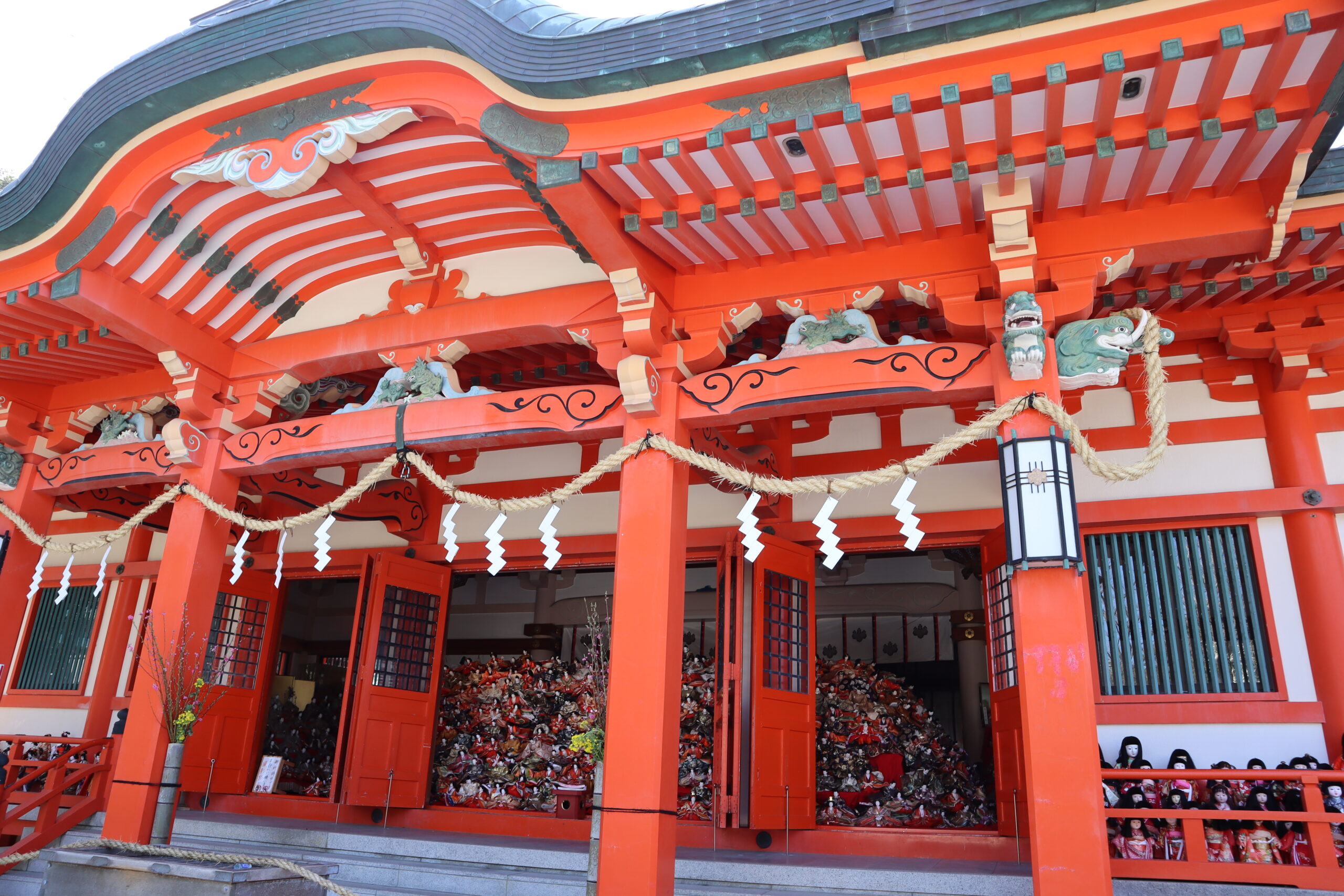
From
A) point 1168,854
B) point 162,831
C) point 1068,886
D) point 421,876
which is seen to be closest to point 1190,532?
point 1168,854

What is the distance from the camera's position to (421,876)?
17.6 feet

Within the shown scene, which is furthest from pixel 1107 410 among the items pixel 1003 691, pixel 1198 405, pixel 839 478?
pixel 839 478

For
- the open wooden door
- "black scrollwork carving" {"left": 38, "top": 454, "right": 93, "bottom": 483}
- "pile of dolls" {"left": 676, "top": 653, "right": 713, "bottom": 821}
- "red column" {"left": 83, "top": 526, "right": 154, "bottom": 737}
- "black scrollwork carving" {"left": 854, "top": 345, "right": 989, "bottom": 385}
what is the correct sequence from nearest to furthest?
→ "black scrollwork carving" {"left": 854, "top": 345, "right": 989, "bottom": 385}
the open wooden door
"black scrollwork carving" {"left": 38, "top": 454, "right": 93, "bottom": 483}
"pile of dolls" {"left": 676, "top": 653, "right": 713, "bottom": 821}
"red column" {"left": 83, "top": 526, "right": 154, "bottom": 737}

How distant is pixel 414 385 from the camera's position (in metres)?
5.59

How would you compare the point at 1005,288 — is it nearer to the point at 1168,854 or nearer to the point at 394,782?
the point at 1168,854

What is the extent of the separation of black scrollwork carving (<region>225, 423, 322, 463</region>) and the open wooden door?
14.5ft

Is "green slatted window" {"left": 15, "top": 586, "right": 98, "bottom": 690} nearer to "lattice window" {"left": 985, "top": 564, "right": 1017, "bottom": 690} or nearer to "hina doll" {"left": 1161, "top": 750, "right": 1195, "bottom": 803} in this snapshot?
"lattice window" {"left": 985, "top": 564, "right": 1017, "bottom": 690}

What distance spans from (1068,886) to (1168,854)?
136 cm

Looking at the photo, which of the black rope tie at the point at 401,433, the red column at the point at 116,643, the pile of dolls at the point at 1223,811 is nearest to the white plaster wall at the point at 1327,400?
the pile of dolls at the point at 1223,811

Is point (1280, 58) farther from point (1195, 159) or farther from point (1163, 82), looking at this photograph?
point (1195, 159)

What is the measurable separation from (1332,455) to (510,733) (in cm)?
679

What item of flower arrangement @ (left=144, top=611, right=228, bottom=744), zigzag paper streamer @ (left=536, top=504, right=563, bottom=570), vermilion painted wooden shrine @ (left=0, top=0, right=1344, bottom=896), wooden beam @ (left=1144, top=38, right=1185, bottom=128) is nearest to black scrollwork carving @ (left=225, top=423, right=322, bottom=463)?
vermilion painted wooden shrine @ (left=0, top=0, right=1344, bottom=896)

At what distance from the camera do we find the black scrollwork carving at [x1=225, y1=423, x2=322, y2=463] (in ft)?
18.9

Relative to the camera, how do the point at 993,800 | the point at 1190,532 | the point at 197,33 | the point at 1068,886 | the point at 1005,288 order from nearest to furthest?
the point at 1068,886 → the point at 1005,288 → the point at 197,33 → the point at 1190,532 → the point at 993,800
